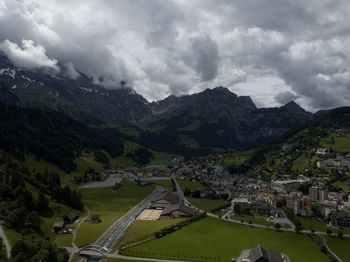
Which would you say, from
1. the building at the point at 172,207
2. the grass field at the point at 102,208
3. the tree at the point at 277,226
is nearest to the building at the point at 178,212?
the building at the point at 172,207

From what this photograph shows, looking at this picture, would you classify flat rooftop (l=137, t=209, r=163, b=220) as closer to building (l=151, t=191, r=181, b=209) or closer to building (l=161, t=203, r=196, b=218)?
building (l=161, t=203, r=196, b=218)

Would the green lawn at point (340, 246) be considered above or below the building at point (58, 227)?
below

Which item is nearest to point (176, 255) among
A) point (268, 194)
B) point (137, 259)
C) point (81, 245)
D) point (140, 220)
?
point (137, 259)

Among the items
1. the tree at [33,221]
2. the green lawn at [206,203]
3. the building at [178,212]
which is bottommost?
the green lawn at [206,203]

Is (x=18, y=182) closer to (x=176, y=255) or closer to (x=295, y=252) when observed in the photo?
(x=176, y=255)

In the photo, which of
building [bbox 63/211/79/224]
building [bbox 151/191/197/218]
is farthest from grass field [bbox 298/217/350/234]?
building [bbox 63/211/79/224]

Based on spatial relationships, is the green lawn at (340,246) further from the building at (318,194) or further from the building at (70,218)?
the building at (70,218)

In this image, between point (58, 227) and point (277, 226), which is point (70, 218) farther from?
point (277, 226)
